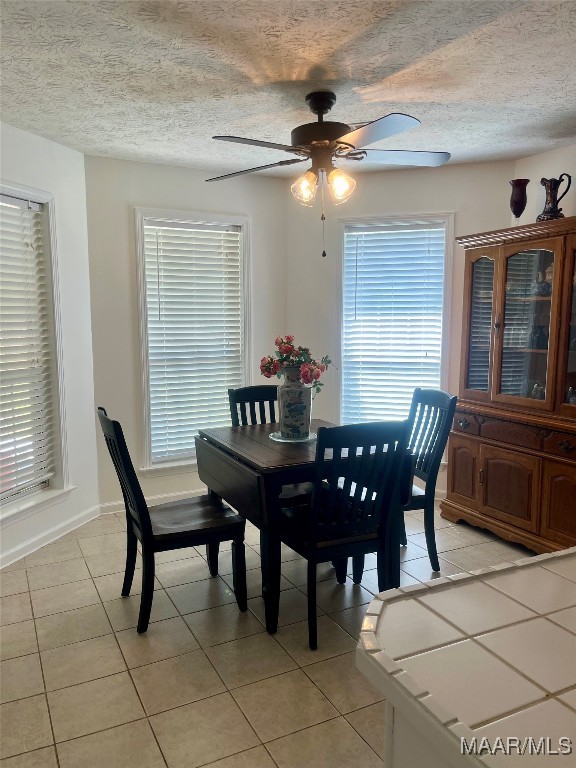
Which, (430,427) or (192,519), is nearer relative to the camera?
(192,519)

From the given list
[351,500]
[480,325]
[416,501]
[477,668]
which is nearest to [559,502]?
[416,501]

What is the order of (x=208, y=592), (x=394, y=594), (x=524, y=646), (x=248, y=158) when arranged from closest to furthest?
(x=524, y=646) < (x=394, y=594) < (x=208, y=592) < (x=248, y=158)

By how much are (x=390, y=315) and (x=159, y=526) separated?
2.57m

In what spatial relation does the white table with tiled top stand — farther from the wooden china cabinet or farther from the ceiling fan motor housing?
the wooden china cabinet

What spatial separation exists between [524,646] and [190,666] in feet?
5.97

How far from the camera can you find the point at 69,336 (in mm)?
3697

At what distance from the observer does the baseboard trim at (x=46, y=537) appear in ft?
10.7

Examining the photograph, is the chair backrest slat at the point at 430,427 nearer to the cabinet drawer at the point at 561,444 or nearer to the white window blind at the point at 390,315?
the cabinet drawer at the point at 561,444

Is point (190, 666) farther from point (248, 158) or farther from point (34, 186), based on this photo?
point (248, 158)

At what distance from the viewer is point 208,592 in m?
2.93

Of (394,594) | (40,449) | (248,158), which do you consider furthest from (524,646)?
(248,158)

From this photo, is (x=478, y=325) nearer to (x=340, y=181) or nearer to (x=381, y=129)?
(x=340, y=181)

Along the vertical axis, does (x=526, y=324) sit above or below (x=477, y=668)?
above

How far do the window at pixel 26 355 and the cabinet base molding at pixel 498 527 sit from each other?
2.72 metres
